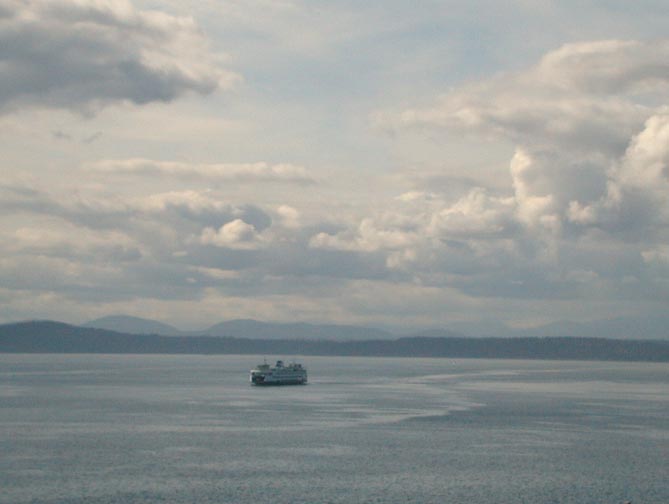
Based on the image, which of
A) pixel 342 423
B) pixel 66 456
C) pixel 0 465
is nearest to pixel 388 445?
pixel 342 423

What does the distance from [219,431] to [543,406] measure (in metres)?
85.4

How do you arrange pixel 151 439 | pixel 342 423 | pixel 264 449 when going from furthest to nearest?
1. pixel 342 423
2. pixel 151 439
3. pixel 264 449

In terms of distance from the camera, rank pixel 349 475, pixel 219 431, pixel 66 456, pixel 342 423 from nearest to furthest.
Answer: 1. pixel 349 475
2. pixel 66 456
3. pixel 219 431
4. pixel 342 423

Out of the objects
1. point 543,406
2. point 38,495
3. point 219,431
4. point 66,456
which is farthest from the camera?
point 543,406

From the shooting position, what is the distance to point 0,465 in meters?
94.9

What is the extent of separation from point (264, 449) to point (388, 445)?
16.8m

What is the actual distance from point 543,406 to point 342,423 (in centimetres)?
6244

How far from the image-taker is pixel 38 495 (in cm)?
7931

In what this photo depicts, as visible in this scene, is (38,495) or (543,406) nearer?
(38,495)

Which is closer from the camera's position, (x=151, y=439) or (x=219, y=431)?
(x=151, y=439)

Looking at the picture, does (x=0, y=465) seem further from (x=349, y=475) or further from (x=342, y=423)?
(x=342, y=423)

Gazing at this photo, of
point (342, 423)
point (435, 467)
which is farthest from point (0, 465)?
point (342, 423)

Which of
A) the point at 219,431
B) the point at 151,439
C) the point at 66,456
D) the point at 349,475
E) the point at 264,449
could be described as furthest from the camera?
the point at 219,431

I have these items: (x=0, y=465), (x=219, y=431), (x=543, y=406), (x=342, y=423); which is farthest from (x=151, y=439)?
(x=543, y=406)
